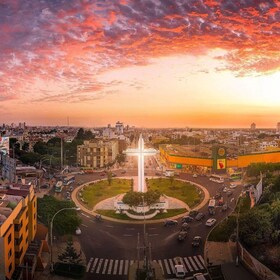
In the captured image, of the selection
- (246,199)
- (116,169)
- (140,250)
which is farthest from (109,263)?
(116,169)

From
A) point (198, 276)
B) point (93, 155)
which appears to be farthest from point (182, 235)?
point (93, 155)

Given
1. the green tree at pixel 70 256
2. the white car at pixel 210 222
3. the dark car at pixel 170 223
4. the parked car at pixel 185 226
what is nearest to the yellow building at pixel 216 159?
the white car at pixel 210 222

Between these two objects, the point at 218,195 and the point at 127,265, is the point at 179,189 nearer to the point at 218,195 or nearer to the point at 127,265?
the point at 218,195

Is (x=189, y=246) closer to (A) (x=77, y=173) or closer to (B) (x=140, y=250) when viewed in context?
(B) (x=140, y=250)

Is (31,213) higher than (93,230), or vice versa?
(31,213)

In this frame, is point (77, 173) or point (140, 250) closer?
point (140, 250)

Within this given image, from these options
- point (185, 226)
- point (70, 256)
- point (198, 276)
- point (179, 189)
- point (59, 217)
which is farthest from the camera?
point (179, 189)
